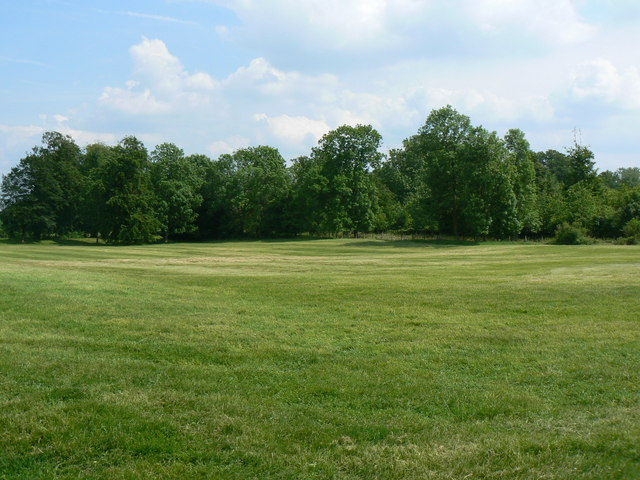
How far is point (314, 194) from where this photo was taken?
258 feet

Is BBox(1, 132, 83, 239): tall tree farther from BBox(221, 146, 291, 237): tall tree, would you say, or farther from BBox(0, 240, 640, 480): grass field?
BBox(0, 240, 640, 480): grass field

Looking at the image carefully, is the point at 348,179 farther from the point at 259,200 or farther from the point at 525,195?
the point at 525,195

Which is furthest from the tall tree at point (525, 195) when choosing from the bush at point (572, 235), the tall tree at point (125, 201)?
the tall tree at point (125, 201)

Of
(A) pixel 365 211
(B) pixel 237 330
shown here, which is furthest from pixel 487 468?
(A) pixel 365 211

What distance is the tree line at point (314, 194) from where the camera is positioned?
65812 millimetres

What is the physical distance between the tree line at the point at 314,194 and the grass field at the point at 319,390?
181 feet

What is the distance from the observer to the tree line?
65812 mm

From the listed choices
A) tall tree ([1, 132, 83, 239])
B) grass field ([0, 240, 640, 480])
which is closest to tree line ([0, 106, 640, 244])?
tall tree ([1, 132, 83, 239])

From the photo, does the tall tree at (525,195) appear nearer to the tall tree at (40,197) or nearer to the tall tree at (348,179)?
the tall tree at (348,179)

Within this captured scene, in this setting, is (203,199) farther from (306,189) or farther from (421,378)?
(421,378)

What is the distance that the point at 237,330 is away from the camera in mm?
10750

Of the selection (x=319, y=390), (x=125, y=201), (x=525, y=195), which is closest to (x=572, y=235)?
(x=525, y=195)

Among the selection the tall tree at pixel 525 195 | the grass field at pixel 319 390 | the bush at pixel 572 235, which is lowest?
the grass field at pixel 319 390

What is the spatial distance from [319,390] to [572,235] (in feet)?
191
